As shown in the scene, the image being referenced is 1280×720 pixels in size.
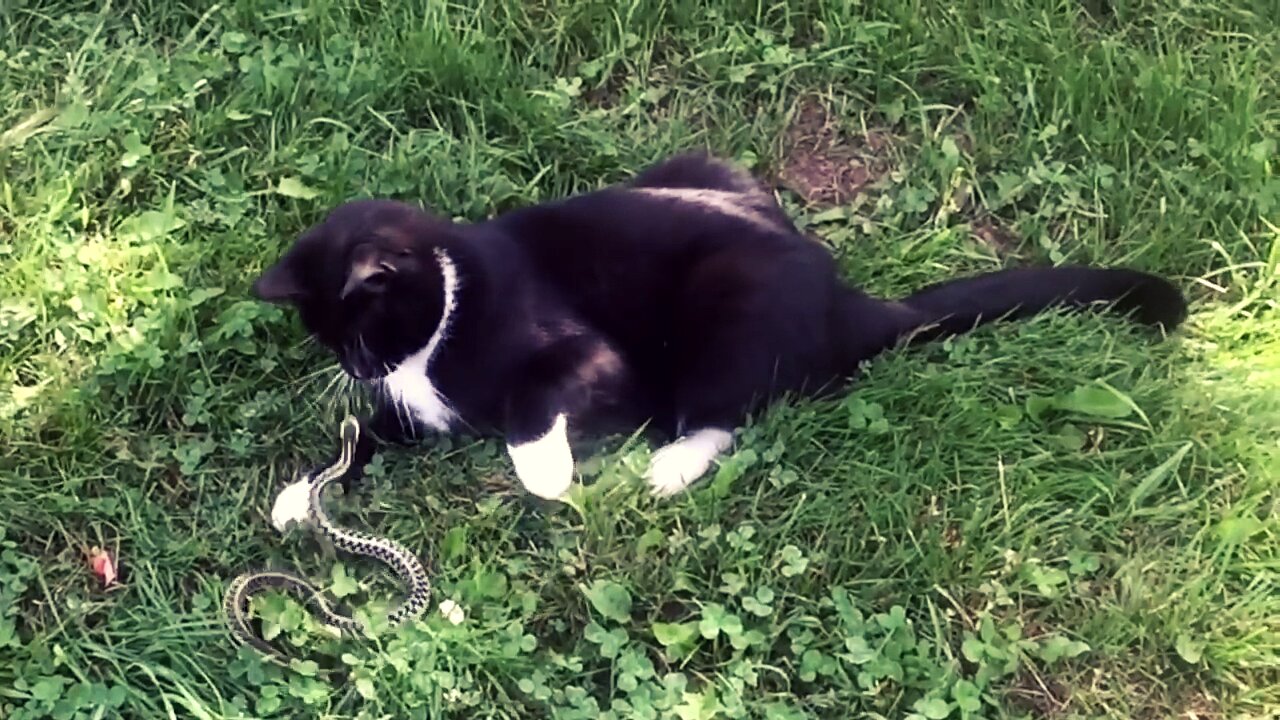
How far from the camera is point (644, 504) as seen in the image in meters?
2.12

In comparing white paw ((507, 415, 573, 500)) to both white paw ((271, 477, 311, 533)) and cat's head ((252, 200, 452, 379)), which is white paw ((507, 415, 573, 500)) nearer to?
cat's head ((252, 200, 452, 379))

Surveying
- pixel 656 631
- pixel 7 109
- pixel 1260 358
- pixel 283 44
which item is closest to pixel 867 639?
pixel 656 631

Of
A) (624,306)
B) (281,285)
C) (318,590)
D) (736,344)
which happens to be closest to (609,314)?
(624,306)

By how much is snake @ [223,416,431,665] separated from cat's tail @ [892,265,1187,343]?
0.94m

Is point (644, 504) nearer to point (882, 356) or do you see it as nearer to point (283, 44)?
point (882, 356)

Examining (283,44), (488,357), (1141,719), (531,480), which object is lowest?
(1141,719)

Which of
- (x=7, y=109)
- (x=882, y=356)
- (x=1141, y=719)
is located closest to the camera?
(x=1141, y=719)

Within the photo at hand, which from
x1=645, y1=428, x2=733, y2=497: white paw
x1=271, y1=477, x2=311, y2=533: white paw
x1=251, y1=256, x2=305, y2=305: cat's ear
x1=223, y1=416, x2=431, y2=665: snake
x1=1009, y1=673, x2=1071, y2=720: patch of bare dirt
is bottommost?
x1=1009, y1=673, x2=1071, y2=720: patch of bare dirt

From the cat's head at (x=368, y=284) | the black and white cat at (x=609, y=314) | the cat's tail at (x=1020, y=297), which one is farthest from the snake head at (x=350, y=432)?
the cat's tail at (x=1020, y=297)

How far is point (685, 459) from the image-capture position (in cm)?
218

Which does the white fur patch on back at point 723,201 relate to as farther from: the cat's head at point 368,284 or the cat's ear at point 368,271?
the cat's ear at point 368,271

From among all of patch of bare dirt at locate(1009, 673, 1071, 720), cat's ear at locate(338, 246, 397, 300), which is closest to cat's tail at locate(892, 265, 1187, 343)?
patch of bare dirt at locate(1009, 673, 1071, 720)

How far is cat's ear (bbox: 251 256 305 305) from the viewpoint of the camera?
197 cm

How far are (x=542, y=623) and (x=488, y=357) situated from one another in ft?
1.46
